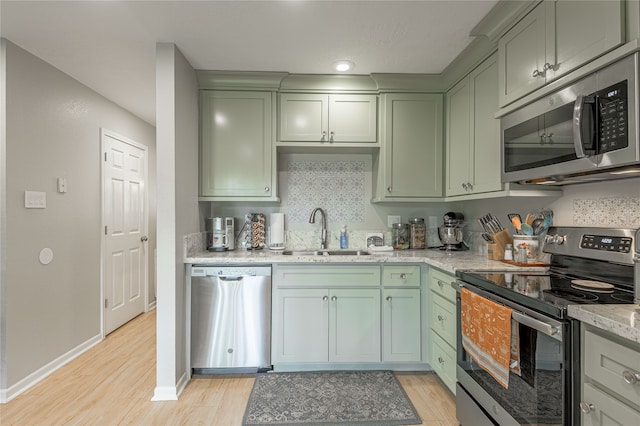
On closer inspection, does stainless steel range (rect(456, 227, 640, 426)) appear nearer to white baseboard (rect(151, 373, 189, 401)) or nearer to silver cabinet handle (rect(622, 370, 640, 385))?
silver cabinet handle (rect(622, 370, 640, 385))

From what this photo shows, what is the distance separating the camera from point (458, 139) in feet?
8.41

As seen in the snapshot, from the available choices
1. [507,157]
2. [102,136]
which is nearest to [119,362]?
[102,136]

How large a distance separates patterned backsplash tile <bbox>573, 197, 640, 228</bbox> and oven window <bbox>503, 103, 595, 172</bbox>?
1.35 ft

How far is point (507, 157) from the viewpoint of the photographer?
1.89 metres

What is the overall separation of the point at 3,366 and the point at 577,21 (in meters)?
3.69

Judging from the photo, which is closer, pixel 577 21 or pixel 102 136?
pixel 577 21

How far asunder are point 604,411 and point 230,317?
210cm

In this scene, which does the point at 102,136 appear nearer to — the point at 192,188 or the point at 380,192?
the point at 192,188

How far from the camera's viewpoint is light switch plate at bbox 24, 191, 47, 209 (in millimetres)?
2354

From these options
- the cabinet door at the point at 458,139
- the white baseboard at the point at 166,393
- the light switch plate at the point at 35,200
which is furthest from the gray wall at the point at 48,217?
the cabinet door at the point at 458,139

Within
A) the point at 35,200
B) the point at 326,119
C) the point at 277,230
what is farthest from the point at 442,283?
the point at 35,200

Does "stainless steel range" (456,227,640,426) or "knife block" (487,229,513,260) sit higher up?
"knife block" (487,229,513,260)

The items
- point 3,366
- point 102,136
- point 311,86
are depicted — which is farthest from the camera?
point 102,136

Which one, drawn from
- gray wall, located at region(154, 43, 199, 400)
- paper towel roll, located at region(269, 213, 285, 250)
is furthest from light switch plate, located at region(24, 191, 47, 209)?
paper towel roll, located at region(269, 213, 285, 250)
